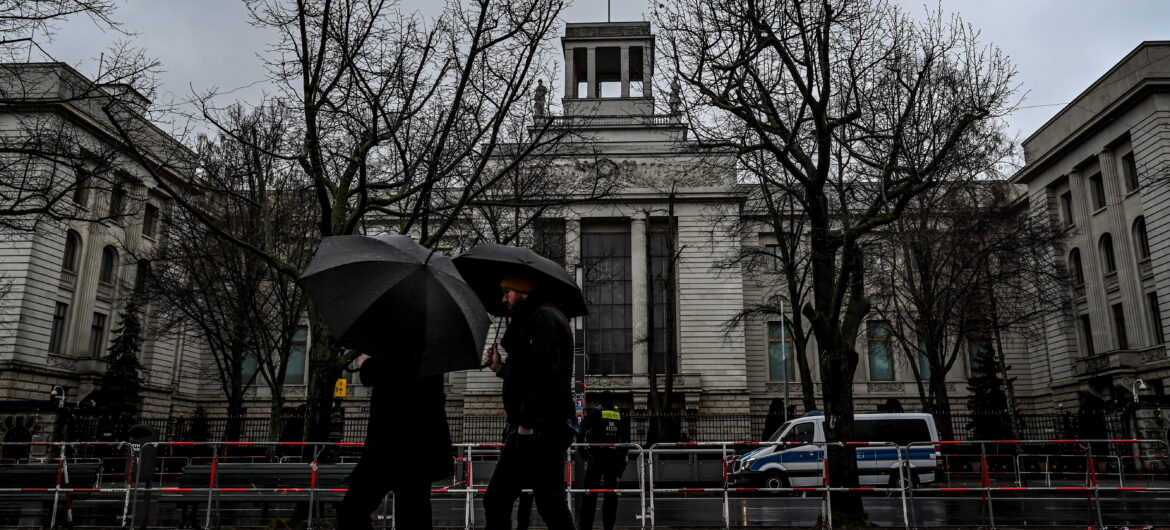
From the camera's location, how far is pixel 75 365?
3503 cm

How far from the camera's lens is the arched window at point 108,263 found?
37906mm

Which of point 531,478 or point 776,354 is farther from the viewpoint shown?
point 776,354

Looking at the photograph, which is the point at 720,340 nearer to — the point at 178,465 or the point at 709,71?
the point at 178,465

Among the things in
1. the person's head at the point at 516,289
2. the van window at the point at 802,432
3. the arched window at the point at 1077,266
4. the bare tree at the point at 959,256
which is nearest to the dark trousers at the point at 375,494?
the person's head at the point at 516,289

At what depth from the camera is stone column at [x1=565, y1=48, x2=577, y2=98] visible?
147 ft

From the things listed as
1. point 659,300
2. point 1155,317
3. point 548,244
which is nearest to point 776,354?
point 659,300

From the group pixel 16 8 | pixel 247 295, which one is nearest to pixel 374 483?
pixel 16 8

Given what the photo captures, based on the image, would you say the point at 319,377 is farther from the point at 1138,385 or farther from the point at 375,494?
the point at 1138,385

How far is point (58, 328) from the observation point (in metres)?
34.8

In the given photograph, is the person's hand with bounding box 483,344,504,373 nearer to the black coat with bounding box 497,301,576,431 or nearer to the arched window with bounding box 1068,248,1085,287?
the black coat with bounding box 497,301,576,431

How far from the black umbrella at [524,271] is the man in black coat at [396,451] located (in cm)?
95

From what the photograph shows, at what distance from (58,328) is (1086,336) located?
155ft

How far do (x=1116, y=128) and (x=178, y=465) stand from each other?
3801 cm

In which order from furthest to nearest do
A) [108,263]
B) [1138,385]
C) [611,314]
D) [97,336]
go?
1. [611,314]
2. [108,263]
3. [97,336]
4. [1138,385]
